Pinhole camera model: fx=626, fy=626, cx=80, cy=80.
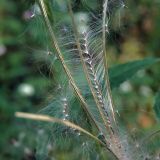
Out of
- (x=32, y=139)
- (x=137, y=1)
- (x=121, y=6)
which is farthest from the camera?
(x=137, y=1)

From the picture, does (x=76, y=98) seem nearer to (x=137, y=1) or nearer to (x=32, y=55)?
(x=32, y=55)

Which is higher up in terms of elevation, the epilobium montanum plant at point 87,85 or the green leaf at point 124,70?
the epilobium montanum plant at point 87,85

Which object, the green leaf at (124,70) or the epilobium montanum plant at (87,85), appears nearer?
the epilobium montanum plant at (87,85)

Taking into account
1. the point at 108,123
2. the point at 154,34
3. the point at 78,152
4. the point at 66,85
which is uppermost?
the point at 66,85

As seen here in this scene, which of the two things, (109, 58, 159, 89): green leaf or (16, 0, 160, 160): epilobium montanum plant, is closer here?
(16, 0, 160, 160): epilobium montanum plant

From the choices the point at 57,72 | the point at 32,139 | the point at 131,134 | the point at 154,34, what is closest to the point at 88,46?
the point at 57,72
